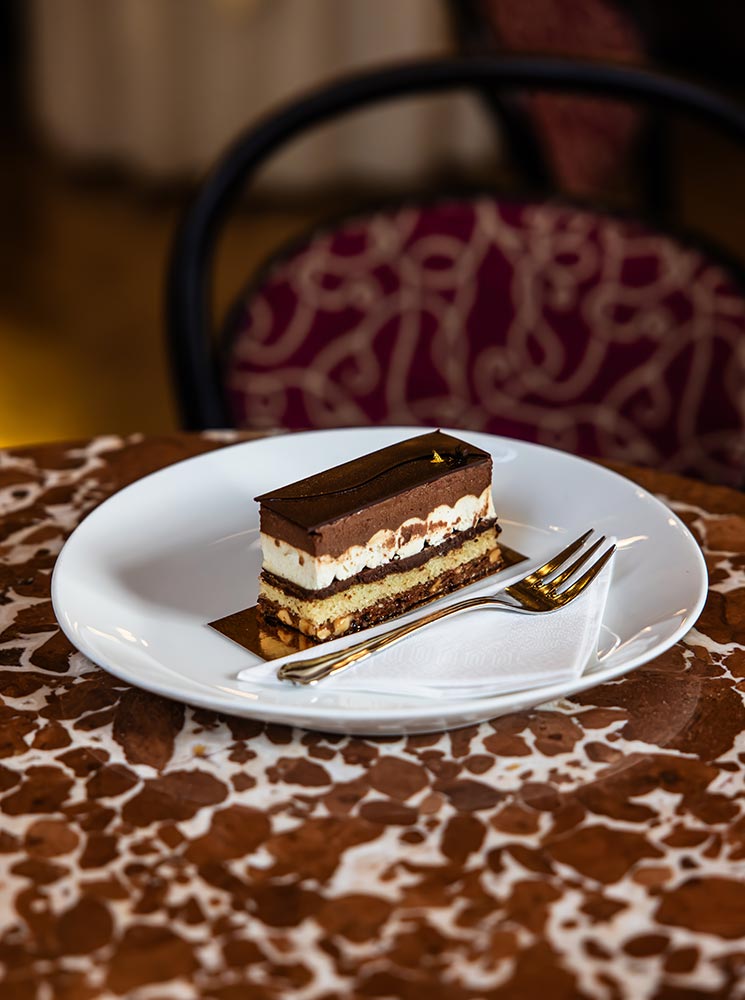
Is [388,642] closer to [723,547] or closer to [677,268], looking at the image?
[723,547]

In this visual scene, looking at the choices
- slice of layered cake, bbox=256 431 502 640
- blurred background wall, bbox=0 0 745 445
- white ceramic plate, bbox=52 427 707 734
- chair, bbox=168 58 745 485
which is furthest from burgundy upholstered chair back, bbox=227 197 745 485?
blurred background wall, bbox=0 0 745 445

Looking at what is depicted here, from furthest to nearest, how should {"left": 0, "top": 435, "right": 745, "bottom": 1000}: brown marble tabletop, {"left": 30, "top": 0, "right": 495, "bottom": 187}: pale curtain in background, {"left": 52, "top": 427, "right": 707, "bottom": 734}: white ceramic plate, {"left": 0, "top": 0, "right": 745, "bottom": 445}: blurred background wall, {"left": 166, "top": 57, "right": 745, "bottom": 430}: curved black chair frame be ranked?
{"left": 30, "top": 0, "right": 495, "bottom": 187}: pale curtain in background
{"left": 0, "top": 0, "right": 745, "bottom": 445}: blurred background wall
{"left": 166, "top": 57, "right": 745, "bottom": 430}: curved black chair frame
{"left": 52, "top": 427, "right": 707, "bottom": 734}: white ceramic plate
{"left": 0, "top": 435, "right": 745, "bottom": 1000}: brown marble tabletop

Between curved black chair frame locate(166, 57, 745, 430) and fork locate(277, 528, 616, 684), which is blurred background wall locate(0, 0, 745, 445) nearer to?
curved black chair frame locate(166, 57, 745, 430)

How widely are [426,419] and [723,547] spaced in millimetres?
614

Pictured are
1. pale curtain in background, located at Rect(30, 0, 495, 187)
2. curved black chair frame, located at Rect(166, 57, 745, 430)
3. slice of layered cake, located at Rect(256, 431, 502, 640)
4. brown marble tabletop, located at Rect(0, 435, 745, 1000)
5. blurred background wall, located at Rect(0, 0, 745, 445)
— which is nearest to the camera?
brown marble tabletop, located at Rect(0, 435, 745, 1000)

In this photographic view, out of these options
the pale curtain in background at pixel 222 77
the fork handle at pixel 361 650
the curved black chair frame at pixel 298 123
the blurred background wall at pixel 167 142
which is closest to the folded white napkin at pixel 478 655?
the fork handle at pixel 361 650

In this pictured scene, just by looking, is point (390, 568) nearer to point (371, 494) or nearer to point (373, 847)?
point (371, 494)

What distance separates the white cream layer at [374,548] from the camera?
0.74 metres

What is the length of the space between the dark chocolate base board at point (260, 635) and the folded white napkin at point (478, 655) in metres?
0.01

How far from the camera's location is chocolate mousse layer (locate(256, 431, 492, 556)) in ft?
2.42

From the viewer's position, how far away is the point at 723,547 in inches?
34.8

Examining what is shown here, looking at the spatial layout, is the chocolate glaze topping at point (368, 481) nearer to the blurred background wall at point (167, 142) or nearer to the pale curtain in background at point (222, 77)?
Answer: the blurred background wall at point (167, 142)

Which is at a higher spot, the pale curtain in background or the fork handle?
the pale curtain in background

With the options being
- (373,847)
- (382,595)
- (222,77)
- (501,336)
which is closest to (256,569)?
(382,595)
